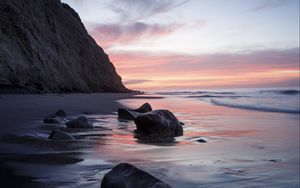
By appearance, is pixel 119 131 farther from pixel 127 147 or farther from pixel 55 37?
pixel 55 37

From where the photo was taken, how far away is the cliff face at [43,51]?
866 inches

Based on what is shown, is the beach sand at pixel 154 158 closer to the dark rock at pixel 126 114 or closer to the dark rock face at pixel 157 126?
the dark rock face at pixel 157 126

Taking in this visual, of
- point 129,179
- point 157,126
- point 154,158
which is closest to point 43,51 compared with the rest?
point 157,126

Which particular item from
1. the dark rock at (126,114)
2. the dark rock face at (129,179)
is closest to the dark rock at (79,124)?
the dark rock at (126,114)

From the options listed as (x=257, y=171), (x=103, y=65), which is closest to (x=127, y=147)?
(x=257, y=171)

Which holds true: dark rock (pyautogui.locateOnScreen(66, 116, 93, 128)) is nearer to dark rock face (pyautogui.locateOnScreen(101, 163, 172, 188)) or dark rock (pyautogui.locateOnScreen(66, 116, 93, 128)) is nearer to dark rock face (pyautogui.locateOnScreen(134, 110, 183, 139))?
dark rock face (pyautogui.locateOnScreen(134, 110, 183, 139))

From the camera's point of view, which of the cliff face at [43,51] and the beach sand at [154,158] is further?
the cliff face at [43,51]

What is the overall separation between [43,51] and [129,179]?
2729 centimetres

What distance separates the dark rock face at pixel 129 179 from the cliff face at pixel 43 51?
17.9 m

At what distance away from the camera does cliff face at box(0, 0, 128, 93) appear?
21984 mm

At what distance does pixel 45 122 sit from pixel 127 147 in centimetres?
305

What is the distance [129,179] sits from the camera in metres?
2.75

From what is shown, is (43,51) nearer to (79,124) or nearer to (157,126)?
(79,124)

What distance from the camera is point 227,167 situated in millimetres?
3922
